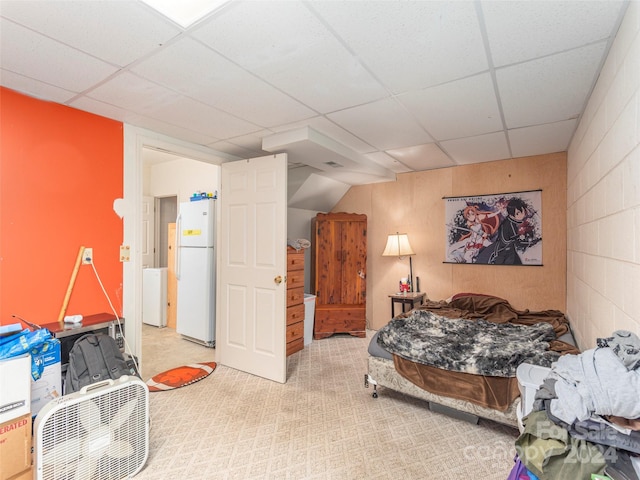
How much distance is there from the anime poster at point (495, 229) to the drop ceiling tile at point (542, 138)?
49 cm

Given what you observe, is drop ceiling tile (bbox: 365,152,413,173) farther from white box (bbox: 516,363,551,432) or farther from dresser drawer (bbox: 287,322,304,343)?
white box (bbox: 516,363,551,432)

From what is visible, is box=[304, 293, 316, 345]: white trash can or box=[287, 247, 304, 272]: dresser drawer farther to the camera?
box=[304, 293, 316, 345]: white trash can

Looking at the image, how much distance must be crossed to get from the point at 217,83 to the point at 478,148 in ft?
8.76

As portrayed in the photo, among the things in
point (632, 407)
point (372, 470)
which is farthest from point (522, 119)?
point (372, 470)

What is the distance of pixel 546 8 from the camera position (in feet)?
4.44

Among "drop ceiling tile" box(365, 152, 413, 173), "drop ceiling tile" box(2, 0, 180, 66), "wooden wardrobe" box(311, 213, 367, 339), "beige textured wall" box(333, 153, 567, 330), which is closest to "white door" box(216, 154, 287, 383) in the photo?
"drop ceiling tile" box(365, 152, 413, 173)

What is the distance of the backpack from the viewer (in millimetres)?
1940

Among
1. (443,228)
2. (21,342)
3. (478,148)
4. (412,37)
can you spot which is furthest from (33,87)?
(443,228)

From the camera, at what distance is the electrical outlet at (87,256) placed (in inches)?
96.1

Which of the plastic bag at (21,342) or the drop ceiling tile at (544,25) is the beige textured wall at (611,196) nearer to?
the drop ceiling tile at (544,25)

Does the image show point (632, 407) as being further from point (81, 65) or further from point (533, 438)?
point (81, 65)

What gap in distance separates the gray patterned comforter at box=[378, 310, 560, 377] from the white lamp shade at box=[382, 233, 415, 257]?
4.09 ft

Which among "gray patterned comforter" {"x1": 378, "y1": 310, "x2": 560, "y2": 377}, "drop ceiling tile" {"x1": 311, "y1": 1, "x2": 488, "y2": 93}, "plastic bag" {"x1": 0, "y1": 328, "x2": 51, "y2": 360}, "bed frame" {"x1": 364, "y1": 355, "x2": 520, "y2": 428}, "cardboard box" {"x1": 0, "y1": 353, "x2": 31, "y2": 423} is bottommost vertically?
"bed frame" {"x1": 364, "y1": 355, "x2": 520, "y2": 428}

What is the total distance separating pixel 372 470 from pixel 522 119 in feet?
9.01
